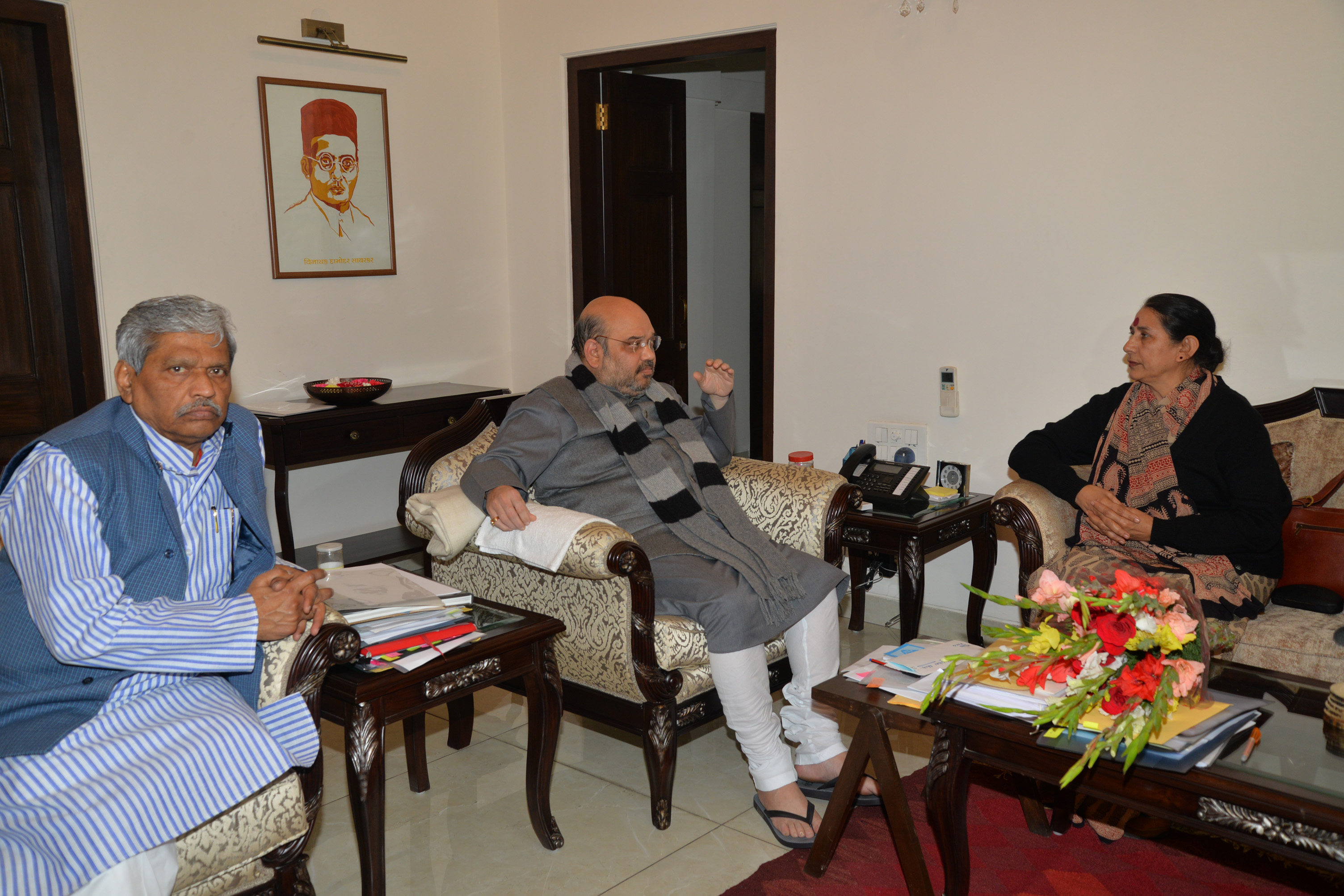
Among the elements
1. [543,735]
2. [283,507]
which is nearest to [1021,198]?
[543,735]

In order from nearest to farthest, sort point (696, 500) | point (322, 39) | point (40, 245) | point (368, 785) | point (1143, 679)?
point (1143, 679), point (368, 785), point (696, 500), point (40, 245), point (322, 39)

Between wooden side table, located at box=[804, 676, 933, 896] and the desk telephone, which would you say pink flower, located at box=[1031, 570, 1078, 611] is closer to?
wooden side table, located at box=[804, 676, 933, 896]

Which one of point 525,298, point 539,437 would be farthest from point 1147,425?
point 525,298

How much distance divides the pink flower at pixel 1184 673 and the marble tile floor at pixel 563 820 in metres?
1.06

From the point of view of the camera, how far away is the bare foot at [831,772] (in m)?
2.63

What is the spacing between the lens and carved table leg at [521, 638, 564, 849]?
2.42m

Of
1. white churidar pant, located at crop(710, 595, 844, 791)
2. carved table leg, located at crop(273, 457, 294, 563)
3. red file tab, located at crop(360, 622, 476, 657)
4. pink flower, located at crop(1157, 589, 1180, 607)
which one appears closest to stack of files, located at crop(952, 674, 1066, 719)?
pink flower, located at crop(1157, 589, 1180, 607)

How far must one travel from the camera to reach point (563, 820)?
2637 millimetres

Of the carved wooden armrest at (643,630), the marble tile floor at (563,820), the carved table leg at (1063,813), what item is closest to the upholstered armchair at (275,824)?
the marble tile floor at (563,820)

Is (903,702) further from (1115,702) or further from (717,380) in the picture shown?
(717,380)

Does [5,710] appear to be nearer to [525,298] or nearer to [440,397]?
[440,397]

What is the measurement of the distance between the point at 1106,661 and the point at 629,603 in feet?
3.59

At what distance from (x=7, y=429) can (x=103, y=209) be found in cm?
88

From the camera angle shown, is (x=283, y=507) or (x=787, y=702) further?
(x=283, y=507)
